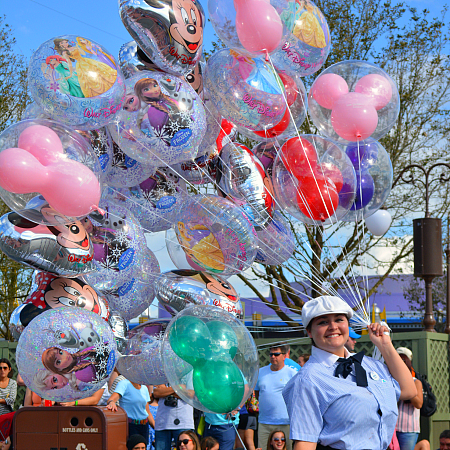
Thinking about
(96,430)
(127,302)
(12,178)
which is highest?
(12,178)

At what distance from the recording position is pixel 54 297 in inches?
150

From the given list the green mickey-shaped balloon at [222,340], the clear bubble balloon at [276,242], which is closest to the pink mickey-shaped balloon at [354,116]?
the clear bubble balloon at [276,242]

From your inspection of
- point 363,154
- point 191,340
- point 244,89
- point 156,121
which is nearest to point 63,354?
point 191,340

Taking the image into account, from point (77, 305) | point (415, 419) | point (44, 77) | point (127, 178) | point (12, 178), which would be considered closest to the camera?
point (12, 178)

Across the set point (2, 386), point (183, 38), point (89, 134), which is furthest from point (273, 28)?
point (2, 386)

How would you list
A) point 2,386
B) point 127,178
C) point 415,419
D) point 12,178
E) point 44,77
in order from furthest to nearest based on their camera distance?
1. point 2,386
2. point 415,419
3. point 127,178
4. point 44,77
5. point 12,178

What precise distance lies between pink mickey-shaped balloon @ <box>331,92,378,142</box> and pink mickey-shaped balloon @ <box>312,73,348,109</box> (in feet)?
0.16

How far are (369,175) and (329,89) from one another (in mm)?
714

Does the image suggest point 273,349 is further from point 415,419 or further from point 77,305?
point 77,305

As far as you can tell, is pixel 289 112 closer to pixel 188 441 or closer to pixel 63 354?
pixel 63 354

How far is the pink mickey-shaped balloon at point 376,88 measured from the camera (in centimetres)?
439

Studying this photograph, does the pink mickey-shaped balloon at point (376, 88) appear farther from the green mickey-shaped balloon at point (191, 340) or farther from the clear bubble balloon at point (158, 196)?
the green mickey-shaped balloon at point (191, 340)

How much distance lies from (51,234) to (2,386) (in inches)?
145

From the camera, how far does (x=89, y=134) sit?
3826mm
